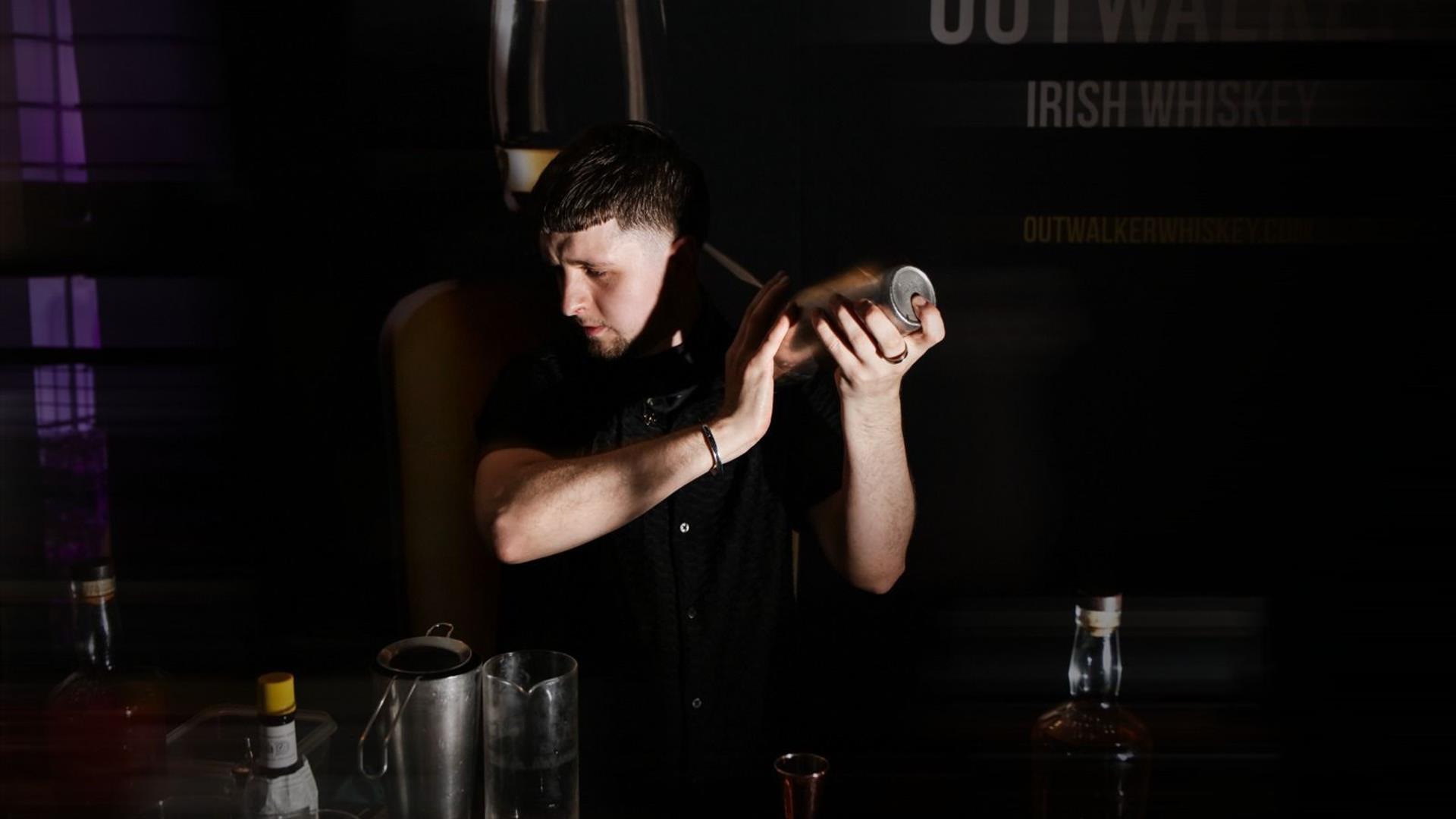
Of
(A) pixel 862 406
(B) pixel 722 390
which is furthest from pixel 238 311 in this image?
(A) pixel 862 406

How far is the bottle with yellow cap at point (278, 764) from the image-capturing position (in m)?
0.80

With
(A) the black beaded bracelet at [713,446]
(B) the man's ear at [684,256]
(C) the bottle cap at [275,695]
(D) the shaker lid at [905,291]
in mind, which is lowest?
(C) the bottle cap at [275,695]

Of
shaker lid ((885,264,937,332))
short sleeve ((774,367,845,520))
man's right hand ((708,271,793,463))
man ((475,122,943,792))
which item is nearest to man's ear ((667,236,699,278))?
man ((475,122,943,792))

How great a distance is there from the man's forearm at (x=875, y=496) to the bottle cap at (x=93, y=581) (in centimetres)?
85

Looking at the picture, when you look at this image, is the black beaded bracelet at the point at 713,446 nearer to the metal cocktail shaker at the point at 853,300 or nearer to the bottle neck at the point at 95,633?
the metal cocktail shaker at the point at 853,300

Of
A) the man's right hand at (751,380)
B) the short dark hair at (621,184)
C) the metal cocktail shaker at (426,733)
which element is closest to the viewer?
the metal cocktail shaker at (426,733)

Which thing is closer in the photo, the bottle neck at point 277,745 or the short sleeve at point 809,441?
the bottle neck at point 277,745

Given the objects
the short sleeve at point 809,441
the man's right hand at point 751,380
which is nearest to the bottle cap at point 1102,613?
the man's right hand at point 751,380

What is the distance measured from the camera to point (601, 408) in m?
1.65

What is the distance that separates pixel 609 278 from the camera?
1561 millimetres

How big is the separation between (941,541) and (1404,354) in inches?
31.5

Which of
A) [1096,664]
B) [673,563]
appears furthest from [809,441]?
[1096,664]

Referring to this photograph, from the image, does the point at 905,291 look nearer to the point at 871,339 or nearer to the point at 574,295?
the point at 871,339

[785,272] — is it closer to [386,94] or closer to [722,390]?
[722,390]
